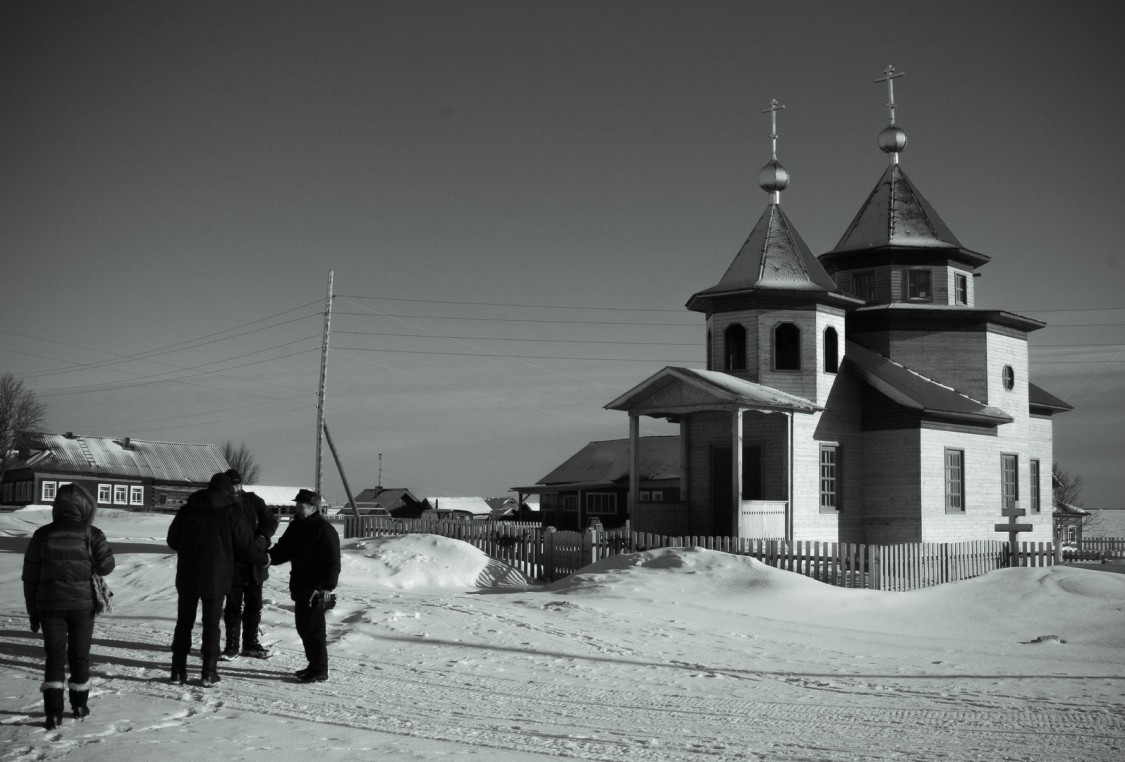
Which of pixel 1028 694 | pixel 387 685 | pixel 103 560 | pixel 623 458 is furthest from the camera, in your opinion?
pixel 623 458

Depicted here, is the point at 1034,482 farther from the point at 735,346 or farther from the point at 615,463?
the point at 615,463

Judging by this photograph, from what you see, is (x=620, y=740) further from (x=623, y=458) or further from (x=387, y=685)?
(x=623, y=458)

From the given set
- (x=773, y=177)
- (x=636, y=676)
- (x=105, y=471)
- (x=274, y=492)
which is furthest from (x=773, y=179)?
(x=274, y=492)

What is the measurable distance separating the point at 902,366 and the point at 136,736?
83.6 feet

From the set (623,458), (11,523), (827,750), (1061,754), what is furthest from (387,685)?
(11,523)

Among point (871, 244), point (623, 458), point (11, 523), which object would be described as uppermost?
point (871, 244)

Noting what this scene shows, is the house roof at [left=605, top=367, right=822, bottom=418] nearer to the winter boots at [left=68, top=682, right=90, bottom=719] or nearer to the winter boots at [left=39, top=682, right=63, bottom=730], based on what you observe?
the winter boots at [left=68, top=682, right=90, bottom=719]

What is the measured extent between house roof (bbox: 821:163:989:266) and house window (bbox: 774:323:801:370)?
491cm

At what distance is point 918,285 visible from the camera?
99.0ft

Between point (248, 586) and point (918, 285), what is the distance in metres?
24.0

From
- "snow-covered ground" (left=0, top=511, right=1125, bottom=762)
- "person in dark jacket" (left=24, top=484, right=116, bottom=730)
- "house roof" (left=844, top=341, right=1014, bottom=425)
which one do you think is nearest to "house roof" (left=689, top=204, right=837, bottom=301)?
"house roof" (left=844, top=341, right=1014, bottom=425)

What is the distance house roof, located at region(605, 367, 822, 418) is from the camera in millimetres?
23750

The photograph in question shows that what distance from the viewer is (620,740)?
286 inches

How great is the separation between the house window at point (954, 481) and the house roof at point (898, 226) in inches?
231
